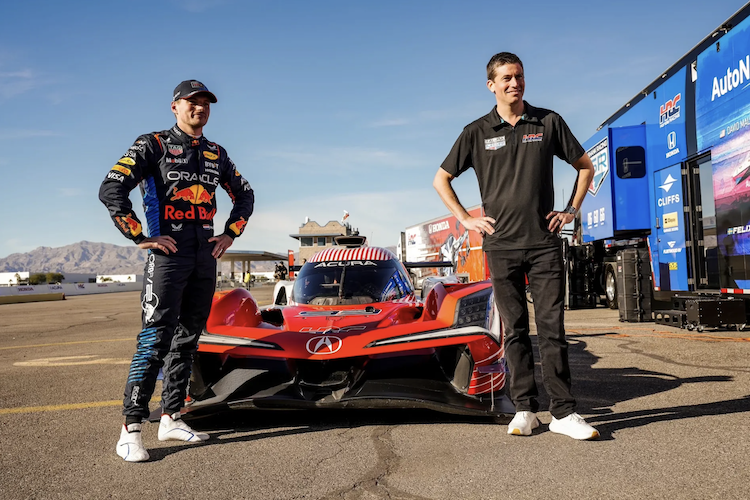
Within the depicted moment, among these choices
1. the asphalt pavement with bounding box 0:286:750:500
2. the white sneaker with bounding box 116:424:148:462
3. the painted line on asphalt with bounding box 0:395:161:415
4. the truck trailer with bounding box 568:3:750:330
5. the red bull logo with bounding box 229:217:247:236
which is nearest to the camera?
the asphalt pavement with bounding box 0:286:750:500

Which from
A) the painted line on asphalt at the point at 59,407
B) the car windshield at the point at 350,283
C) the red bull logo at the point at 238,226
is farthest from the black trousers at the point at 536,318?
the painted line on asphalt at the point at 59,407

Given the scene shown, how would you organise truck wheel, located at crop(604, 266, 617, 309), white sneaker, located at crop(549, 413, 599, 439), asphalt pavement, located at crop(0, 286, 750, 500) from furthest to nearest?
truck wheel, located at crop(604, 266, 617, 309), white sneaker, located at crop(549, 413, 599, 439), asphalt pavement, located at crop(0, 286, 750, 500)

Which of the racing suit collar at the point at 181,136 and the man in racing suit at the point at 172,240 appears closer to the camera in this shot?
the man in racing suit at the point at 172,240

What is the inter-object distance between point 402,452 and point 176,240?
178 cm

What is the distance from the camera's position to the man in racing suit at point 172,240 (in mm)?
3373

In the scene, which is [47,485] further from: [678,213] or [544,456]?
[678,213]

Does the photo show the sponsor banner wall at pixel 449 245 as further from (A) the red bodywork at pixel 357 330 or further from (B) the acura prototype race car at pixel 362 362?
(B) the acura prototype race car at pixel 362 362

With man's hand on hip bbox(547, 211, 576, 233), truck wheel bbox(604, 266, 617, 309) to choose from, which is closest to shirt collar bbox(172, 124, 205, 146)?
man's hand on hip bbox(547, 211, 576, 233)

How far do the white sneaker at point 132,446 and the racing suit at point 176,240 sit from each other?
2.7 inches

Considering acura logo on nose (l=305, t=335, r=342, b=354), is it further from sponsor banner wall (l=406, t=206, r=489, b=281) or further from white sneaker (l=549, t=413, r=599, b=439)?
sponsor banner wall (l=406, t=206, r=489, b=281)

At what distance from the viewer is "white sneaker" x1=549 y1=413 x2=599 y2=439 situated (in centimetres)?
323

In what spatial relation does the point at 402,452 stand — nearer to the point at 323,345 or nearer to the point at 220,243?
the point at 323,345

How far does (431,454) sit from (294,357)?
3.57ft

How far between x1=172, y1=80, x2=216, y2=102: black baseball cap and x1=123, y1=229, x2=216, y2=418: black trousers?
81 centimetres
